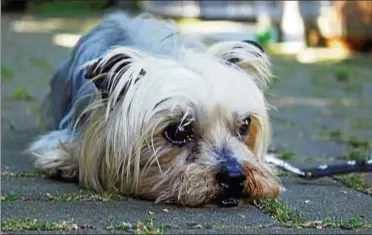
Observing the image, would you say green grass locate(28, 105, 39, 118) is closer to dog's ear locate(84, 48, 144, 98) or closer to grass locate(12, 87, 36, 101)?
grass locate(12, 87, 36, 101)

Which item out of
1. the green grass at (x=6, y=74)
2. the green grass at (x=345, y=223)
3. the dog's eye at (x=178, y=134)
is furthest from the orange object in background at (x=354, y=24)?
the green grass at (x=345, y=223)

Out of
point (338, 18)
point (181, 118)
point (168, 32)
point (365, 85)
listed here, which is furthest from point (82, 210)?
point (338, 18)

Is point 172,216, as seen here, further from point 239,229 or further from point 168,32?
point 168,32

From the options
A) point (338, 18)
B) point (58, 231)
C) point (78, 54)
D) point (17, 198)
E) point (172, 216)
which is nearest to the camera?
point (58, 231)

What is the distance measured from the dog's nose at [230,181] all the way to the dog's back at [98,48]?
30.3 inches

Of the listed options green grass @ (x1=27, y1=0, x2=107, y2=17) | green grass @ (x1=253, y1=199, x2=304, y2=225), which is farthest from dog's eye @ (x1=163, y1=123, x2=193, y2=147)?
green grass @ (x1=27, y1=0, x2=107, y2=17)

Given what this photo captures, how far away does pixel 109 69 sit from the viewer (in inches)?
147

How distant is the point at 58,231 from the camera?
2.79m

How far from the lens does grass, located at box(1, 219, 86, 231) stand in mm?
2811

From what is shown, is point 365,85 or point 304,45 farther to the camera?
point 304,45

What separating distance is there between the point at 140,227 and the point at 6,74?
246 inches

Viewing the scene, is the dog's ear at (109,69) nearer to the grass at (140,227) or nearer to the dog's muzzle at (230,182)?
the dog's muzzle at (230,182)

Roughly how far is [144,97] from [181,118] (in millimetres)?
190

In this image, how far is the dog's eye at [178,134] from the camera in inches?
139
